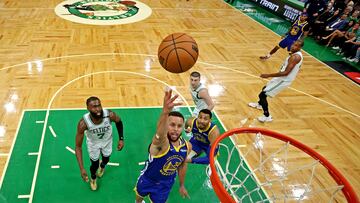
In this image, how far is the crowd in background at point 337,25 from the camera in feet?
31.1

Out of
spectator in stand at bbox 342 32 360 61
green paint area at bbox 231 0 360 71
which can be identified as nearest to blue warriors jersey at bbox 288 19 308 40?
green paint area at bbox 231 0 360 71

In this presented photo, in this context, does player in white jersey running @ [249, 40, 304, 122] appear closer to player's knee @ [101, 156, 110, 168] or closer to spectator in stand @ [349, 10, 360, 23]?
player's knee @ [101, 156, 110, 168]

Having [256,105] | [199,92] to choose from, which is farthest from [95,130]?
[256,105]

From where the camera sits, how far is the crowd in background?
947 cm

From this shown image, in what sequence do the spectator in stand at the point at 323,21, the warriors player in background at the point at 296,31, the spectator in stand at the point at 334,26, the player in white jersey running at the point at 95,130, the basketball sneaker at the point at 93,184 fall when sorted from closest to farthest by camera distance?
1. the player in white jersey running at the point at 95,130
2. the basketball sneaker at the point at 93,184
3. the warriors player in background at the point at 296,31
4. the spectator in stand at the point at 334,26
5. the spectator in stand at the point at 323,21

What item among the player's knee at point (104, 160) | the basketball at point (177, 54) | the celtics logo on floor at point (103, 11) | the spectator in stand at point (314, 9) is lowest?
the celtics logo on floor at point (103, 11)

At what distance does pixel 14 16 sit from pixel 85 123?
27.9ft

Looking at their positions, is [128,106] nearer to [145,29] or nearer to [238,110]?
[238,110]

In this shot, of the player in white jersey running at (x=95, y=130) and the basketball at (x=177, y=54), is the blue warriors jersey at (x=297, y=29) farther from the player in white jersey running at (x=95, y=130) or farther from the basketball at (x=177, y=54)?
the player in white jersey running at (x=95, y=130)

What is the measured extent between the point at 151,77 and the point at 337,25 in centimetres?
712

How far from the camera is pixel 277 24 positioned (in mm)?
11867

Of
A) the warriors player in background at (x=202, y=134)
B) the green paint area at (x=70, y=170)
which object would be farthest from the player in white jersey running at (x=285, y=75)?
the warriors player in background at (x=202, y=134)

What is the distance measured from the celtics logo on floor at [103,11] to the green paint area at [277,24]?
443 centimetres

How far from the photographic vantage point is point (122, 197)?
12.9 ft
